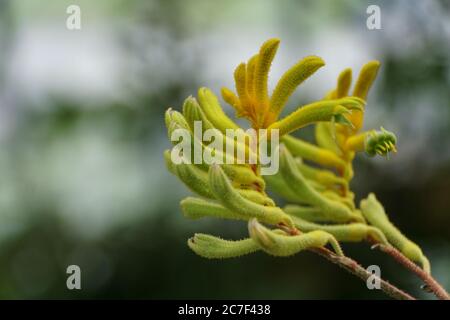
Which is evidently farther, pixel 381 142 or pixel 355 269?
pixel 381 142

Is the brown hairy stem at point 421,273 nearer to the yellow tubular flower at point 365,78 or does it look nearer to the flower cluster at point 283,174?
the flower cluster at point 283,174

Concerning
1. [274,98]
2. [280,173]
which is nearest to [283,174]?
[280,173]

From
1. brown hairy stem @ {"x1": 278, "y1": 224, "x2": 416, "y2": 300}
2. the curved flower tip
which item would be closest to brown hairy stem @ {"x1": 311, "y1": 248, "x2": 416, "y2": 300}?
brown hairy stem @ {"x1": 278, "y1": 224, "x2": 416, "y2": 300}

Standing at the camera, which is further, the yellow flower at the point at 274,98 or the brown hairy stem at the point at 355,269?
the yellow flower at the point at 274,98

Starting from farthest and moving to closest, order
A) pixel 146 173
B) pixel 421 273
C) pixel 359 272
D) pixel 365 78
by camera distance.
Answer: pixel 146 173
pixel 365 78
pixel 421 273
pixel 359 272

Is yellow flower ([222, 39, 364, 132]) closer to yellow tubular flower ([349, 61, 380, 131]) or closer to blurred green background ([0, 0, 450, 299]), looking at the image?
yellow tubular flower ([349, 61, 380, 131])

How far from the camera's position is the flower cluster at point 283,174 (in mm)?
1100

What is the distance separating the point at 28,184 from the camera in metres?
5.69

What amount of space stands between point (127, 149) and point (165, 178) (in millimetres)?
366

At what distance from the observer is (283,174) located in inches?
46.1

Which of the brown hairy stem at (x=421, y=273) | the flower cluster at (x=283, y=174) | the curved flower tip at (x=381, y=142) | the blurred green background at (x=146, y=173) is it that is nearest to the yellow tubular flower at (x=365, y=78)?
the flower cluster at (x=283, y=174)

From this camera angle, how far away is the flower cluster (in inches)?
43.3

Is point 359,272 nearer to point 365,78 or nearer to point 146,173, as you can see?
point 365,78

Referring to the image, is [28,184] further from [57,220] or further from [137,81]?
[137,81]
